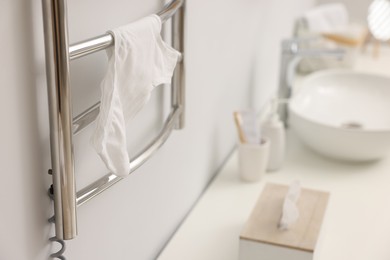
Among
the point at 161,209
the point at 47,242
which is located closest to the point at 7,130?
the point at 47,242

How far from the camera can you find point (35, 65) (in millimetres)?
702

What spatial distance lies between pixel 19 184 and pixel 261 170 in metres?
0.87

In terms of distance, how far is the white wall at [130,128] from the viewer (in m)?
0.69

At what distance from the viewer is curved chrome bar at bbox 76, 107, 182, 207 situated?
80 cm

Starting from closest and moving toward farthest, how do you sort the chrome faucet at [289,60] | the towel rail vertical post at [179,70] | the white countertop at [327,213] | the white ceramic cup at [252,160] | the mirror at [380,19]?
the towel rail vertical post at [179,70] → the white countertop at [327,213] → the white ceramic cup at [252,160] → the chrome faucet at [289,60] → the mirror at [380,19]

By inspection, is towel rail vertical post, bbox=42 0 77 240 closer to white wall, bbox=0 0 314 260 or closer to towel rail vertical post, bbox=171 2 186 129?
white wall, bbox=0 0 314 260

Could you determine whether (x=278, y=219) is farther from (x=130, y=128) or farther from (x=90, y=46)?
(x=90, y=46)

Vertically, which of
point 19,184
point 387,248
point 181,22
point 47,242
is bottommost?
point 387,248

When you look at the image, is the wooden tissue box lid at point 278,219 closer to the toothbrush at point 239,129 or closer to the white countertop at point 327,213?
the white countertop at point 327,213

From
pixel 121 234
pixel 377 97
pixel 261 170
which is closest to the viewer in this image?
pixel 121 234

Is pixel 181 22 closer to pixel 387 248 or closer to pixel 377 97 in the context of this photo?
pixel 387 248

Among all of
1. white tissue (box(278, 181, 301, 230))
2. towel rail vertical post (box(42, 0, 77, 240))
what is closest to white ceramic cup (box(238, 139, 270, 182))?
white tissue (box(278, 181, 301, 230))

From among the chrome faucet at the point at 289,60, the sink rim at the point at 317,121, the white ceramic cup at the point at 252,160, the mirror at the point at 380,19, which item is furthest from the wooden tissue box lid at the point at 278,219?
the mirror at the point at 380,19

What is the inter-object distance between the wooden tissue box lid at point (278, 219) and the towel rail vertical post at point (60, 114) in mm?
434
